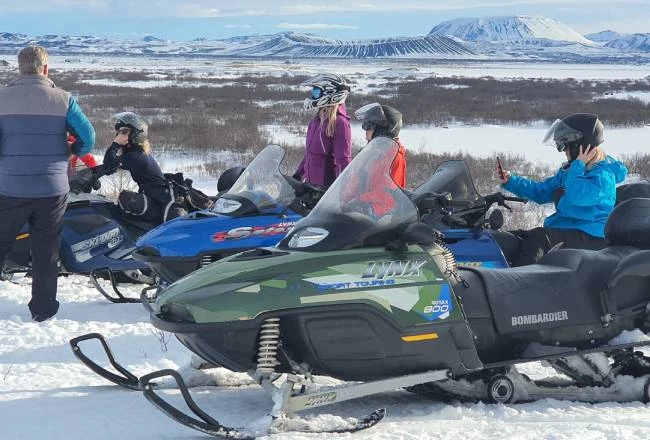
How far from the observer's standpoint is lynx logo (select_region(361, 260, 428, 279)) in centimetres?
340

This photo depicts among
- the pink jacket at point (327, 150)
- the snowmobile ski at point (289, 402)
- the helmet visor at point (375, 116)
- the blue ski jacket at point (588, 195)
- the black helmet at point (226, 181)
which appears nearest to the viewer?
the snowmobile ski at point (289, 402)

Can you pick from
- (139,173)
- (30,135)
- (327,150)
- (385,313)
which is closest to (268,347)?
(385,313)

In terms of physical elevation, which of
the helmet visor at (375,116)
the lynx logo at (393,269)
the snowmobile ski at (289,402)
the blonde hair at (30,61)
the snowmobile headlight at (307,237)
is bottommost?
the snowmobile ski at (289,402)

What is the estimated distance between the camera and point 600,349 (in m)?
3.89

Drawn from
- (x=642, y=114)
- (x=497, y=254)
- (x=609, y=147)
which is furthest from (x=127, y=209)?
(x=642, y=114)

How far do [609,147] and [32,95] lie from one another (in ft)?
52.0

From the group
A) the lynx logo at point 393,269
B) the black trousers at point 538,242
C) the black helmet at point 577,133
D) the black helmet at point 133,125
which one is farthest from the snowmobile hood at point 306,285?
the black helmet at point 133,125

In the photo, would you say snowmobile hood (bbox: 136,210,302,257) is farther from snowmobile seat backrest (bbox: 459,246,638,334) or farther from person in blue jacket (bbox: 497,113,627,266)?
snowmobile seat backrest (bbox: 459,246,638,334)

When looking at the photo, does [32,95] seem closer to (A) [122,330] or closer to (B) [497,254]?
(A) [122,330]

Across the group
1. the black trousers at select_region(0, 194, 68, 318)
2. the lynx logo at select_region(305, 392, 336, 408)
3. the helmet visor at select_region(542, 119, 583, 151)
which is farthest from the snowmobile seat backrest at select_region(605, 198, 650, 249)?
the black trousers at select_region(0, 194, 68, 318)

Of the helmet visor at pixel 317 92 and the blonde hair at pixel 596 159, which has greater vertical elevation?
the helmet visor at pixel 317 92

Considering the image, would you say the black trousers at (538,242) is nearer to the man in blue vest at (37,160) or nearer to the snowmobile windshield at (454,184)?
the snowmobile windshield at (454,184)

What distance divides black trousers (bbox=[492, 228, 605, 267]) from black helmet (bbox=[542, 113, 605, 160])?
490mm

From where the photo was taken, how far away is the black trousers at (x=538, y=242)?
506 cm
